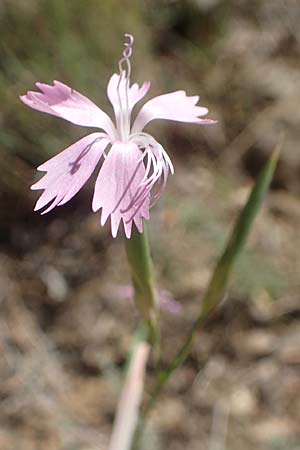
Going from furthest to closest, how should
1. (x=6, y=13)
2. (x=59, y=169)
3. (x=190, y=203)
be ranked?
(x=190, y=203) → (x=6, y=13) → (x=59, y=169)

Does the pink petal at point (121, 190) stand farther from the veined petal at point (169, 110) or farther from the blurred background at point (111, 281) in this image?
the blurred background at point (111, 281)

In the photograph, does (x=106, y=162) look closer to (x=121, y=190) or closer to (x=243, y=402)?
(x=121, y=190)

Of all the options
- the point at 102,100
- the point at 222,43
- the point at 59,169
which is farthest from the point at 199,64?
the point at 59,169

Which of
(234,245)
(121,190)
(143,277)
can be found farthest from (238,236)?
(121,190)

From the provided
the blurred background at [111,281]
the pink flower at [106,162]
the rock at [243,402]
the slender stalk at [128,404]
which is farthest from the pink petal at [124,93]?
the rock at [243,402]

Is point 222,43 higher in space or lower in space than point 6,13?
higher

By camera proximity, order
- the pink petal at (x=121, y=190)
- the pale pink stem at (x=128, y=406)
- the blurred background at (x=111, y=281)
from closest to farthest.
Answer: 1. the pink petal at (x=121, y=190)
2. the pale pink stem at (x=128, y=406)
3. the blurred background at (x=111, y=281)

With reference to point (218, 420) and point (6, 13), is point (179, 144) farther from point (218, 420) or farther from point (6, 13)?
point (218, 420)
